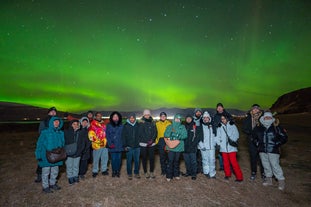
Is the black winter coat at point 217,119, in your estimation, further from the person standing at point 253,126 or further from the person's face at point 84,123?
the person's face at point 84,123

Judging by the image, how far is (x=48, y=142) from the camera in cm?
564

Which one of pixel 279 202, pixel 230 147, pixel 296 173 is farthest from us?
pixel 296 173

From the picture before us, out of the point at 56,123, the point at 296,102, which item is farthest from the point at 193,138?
the point at 296,102

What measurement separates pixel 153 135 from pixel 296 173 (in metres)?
6.08

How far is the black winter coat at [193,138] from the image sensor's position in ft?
22.6

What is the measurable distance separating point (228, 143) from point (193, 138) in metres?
1.21

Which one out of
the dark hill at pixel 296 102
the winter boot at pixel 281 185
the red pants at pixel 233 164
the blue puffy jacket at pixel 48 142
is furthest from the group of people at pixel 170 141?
the dark hill at pixel 296 102

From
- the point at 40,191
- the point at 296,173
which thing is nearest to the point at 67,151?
the point at 40,191

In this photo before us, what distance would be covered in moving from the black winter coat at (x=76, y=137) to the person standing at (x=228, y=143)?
481cm

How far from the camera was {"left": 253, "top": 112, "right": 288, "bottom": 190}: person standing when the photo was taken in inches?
230

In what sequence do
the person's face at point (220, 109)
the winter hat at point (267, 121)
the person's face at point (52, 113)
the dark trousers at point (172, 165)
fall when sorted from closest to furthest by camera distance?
the winter hat at point (267, 121), the person's face at point (52, 113), the dark trousers at point (172, 165), the person's face at point (220, 109)

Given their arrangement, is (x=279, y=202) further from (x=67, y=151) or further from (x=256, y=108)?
(x=67, y=151)

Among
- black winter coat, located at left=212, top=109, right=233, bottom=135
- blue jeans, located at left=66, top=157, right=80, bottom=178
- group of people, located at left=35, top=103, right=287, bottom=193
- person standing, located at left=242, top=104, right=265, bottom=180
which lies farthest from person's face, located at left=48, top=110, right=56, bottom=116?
person standing, located at left=242, top=104, right=265, bottom=180

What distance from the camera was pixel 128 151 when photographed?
7.06 metres
